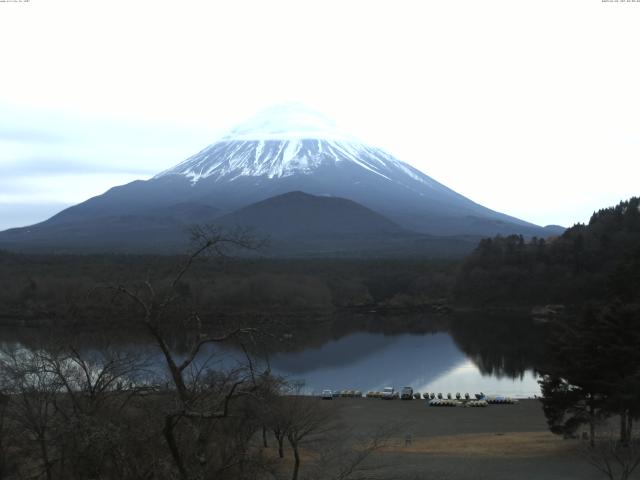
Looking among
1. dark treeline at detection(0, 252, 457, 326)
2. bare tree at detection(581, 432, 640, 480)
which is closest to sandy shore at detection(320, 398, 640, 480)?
bare tree at detection(581, 432, 640, 480)

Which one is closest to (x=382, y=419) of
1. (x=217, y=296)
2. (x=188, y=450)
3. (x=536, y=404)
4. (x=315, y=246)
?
(x=536, y=404)

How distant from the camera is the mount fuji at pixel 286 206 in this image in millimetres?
Result: 85562

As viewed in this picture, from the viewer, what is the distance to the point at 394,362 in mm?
27438

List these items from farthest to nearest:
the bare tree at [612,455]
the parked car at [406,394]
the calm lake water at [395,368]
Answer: the calm lake water at [395,368]
the parked car at [406,394]
the bare tree at [612,455]

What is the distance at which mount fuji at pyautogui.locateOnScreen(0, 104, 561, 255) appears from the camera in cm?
8556

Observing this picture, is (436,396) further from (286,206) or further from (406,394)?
(286,206)

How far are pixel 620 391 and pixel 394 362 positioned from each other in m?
17.5

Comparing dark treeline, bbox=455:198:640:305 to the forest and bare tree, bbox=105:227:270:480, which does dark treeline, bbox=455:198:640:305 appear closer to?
the forest

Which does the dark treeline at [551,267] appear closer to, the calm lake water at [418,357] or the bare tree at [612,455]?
the calm lake water at [418,357]

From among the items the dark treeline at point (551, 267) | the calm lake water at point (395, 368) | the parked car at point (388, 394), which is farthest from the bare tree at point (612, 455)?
the dark treeline at point (551, 267)

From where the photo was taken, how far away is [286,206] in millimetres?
98688

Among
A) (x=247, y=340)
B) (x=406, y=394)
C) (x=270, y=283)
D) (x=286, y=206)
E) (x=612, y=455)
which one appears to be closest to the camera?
(x=247, y=340)

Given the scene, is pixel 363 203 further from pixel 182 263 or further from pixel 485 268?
pixel 182 263

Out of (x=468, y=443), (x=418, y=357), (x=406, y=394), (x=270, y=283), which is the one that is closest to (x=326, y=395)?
(x=406, y=394)
